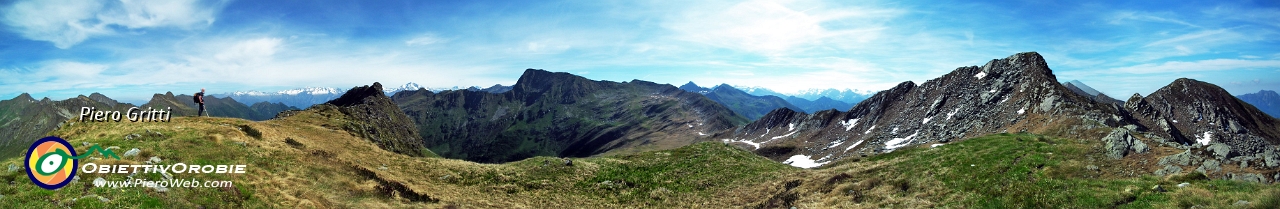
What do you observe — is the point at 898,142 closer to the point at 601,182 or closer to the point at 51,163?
the point at 601,182

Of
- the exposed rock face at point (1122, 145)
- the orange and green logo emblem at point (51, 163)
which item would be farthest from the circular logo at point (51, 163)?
the exposed rock face at point (1122, 145)

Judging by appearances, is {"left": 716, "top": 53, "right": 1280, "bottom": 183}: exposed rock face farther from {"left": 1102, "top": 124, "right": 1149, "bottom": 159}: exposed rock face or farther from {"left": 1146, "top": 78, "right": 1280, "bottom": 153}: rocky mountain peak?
{"left": 1102, "top": 124, "right": 1149, "bottom": 159}: exposed rock face

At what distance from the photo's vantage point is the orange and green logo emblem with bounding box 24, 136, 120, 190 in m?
21.6

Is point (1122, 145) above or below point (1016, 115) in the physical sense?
below

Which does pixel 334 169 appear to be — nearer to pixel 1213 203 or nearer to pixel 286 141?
pixel 286 141

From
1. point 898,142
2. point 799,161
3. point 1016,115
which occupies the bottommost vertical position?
point 799,161

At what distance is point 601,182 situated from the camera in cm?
4125

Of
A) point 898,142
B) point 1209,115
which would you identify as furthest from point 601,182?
point 1209,115

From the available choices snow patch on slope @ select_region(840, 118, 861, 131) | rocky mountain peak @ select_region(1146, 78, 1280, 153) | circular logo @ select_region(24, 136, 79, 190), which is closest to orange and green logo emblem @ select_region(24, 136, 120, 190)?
circular logo @ select_region(24, 136, 79, 190)

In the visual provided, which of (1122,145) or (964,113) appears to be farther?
(964,113)

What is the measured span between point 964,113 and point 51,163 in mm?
124847

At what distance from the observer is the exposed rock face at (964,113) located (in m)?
81.4

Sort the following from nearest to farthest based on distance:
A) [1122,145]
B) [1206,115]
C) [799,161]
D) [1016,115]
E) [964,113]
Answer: [1122,145] < [1016,115] < [799,161] < [964,113] < [1206,115]

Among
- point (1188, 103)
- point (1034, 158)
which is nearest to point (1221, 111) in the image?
point (1188, 103)
